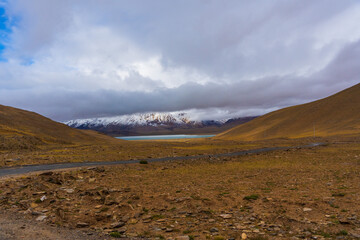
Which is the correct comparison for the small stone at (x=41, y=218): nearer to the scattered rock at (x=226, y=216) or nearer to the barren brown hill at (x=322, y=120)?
the scattered rock at (x=226, y=216)

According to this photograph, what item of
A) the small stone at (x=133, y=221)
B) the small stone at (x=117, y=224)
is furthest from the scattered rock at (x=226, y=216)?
the small stone at (x=117, y=224)

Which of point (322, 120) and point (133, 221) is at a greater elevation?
point (322, 120)

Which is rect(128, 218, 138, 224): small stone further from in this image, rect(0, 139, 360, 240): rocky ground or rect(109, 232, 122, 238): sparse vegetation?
rect(109, 232, 122, 238): sparse vegetation

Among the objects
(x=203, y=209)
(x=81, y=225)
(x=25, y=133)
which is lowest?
(x=203, y=209)

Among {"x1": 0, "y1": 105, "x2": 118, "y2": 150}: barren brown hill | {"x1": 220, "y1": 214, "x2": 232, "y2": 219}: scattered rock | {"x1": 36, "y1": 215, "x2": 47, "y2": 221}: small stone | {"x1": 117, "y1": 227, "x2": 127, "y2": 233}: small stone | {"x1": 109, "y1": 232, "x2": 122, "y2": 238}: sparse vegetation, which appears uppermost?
{"x1": 0, "y1": 105, "x2": 118, "y2": 150}: barren brown hill

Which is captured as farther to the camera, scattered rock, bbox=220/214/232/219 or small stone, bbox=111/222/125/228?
scattered rock, bbox=220/214/232/219

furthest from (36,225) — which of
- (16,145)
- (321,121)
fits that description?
(321,121)

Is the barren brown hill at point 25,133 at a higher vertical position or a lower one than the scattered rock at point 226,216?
higher

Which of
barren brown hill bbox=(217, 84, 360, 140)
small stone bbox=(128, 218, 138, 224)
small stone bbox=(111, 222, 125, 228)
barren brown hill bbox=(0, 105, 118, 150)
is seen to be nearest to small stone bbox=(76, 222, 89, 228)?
small stone bbox=(111, 222, 125, 228)

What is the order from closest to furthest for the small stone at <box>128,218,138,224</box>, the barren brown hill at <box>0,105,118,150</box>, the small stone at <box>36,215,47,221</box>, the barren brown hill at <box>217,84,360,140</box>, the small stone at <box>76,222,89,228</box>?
the small stone at <box>76,222,89,228</box> → the small stone at <box>128,218,138,224</box> → the small stone at <box>36,215,47,221</box> → the barren brown hill at <box>0,105,118,150</box> → the barren brown hill at <box>217,84,360,140</box>

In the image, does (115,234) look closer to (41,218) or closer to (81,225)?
(81,225)

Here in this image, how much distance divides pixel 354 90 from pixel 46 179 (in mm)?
209312

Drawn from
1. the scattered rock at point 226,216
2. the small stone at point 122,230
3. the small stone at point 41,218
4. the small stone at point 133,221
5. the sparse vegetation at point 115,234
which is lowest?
the scattered rock at point 226,216

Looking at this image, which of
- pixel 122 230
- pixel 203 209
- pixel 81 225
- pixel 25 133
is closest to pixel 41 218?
pixel 81 225
